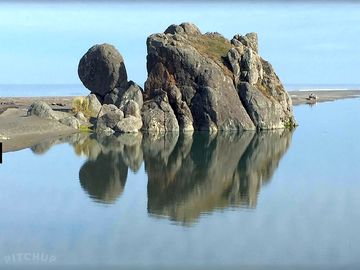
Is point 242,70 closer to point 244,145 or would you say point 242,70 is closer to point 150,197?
point 244,145

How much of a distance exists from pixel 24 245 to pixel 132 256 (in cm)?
402

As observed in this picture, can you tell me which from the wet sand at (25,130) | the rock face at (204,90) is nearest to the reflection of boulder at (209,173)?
the rock face at (204,90)

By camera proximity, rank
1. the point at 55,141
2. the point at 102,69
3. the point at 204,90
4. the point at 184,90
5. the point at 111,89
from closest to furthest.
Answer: the point at 55,141
the point at 204,90
the point at 184,90
the point at 102,69
the point at 111,89

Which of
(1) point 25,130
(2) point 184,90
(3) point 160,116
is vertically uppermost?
(2) point 184,90

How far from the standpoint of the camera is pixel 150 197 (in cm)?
2870

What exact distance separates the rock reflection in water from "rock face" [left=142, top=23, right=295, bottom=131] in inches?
111

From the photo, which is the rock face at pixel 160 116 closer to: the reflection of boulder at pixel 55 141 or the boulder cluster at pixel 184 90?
the boulder cluster at pixel 184 90

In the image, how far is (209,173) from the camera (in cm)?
3641

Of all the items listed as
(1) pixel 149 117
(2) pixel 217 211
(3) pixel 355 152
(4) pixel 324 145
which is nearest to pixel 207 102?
(1) pixel 149 117

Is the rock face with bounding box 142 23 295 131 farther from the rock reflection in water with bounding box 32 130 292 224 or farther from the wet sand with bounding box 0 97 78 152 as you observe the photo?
the wet sand with bounding box 0 97 78 152

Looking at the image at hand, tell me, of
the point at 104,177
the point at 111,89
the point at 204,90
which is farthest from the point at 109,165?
the point at 111,89

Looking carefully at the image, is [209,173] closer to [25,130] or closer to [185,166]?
[185,166]

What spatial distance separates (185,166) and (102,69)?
29125 millimetres

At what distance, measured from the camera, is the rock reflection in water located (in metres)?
28.0
